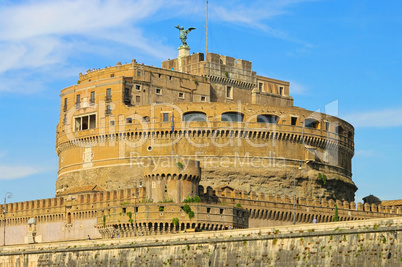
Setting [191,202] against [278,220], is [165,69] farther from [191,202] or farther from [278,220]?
[191,202]

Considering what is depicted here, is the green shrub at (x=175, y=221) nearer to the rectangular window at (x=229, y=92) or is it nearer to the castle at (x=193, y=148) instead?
the castle at (x=193, y=148)

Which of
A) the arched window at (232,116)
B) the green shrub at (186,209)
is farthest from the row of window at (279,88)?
the green shrub at (186,209)

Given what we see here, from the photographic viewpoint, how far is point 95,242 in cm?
5616

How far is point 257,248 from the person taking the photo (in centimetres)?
4750

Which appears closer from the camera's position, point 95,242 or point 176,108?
point 95,242

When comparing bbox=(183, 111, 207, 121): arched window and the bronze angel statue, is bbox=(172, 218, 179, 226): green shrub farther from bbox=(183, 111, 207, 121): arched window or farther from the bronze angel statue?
the bronze angel statue

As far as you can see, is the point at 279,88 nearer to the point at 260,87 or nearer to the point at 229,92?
the point at 260,87

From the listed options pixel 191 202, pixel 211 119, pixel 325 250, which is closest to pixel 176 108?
pixel 211 119

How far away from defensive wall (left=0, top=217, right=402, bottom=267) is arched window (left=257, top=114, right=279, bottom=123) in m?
32.1

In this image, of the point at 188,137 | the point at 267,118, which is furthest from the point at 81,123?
the point at 267,118

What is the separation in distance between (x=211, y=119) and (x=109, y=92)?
10753 mm

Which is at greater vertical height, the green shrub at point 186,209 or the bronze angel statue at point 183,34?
the bronze angel statue at point 183,34

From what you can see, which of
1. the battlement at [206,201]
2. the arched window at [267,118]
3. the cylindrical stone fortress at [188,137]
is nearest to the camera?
the battlement at [206,201]

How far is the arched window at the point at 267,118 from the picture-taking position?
8731 centimetres
